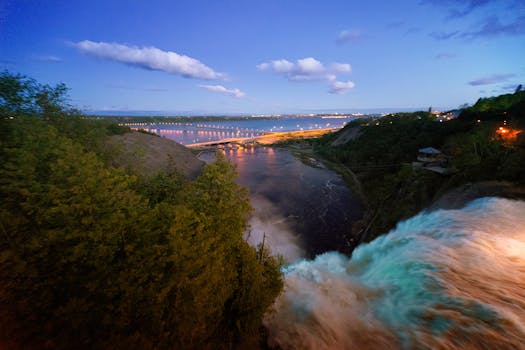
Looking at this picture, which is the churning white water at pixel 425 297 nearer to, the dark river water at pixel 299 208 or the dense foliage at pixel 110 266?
the dense foliage at pixel 110 266

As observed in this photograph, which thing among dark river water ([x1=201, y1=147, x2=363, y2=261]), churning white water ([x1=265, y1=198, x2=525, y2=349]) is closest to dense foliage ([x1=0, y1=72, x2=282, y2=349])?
churning white water ([x1=265, y1=198, x2=525, y2=349])

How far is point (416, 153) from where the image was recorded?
39.2m

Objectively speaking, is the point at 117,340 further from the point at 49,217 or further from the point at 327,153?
the point at 327,153

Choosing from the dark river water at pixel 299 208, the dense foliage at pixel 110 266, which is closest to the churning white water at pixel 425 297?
the dense foliage at pixel 110 266

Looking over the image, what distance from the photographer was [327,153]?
63469 mm

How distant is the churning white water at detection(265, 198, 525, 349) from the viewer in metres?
6.64

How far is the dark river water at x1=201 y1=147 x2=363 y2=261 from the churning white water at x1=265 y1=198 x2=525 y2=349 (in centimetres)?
897

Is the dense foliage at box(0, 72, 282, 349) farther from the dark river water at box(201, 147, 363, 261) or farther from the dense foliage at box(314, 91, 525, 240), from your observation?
the dense foliage at box(314, 91, 525, 240)

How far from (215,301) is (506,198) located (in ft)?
66.1

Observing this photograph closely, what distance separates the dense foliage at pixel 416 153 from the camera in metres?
19.9

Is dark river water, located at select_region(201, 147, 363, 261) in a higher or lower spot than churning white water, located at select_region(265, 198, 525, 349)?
lower

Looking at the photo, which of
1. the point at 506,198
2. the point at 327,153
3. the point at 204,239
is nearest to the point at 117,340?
the point at 204,239

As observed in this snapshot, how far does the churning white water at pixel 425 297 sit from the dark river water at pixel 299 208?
29.4ft

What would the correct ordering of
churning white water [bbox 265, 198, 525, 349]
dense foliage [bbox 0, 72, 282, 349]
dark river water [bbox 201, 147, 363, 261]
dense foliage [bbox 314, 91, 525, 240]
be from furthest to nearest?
dark river water [bbox 201, 147, 363, 261]
dense foliage [bbox 314, 91, 525, 240]
churning white water [bbox 265, 198, 525, 349]
dense foliage [bbox 0, 72, 282, 349]
